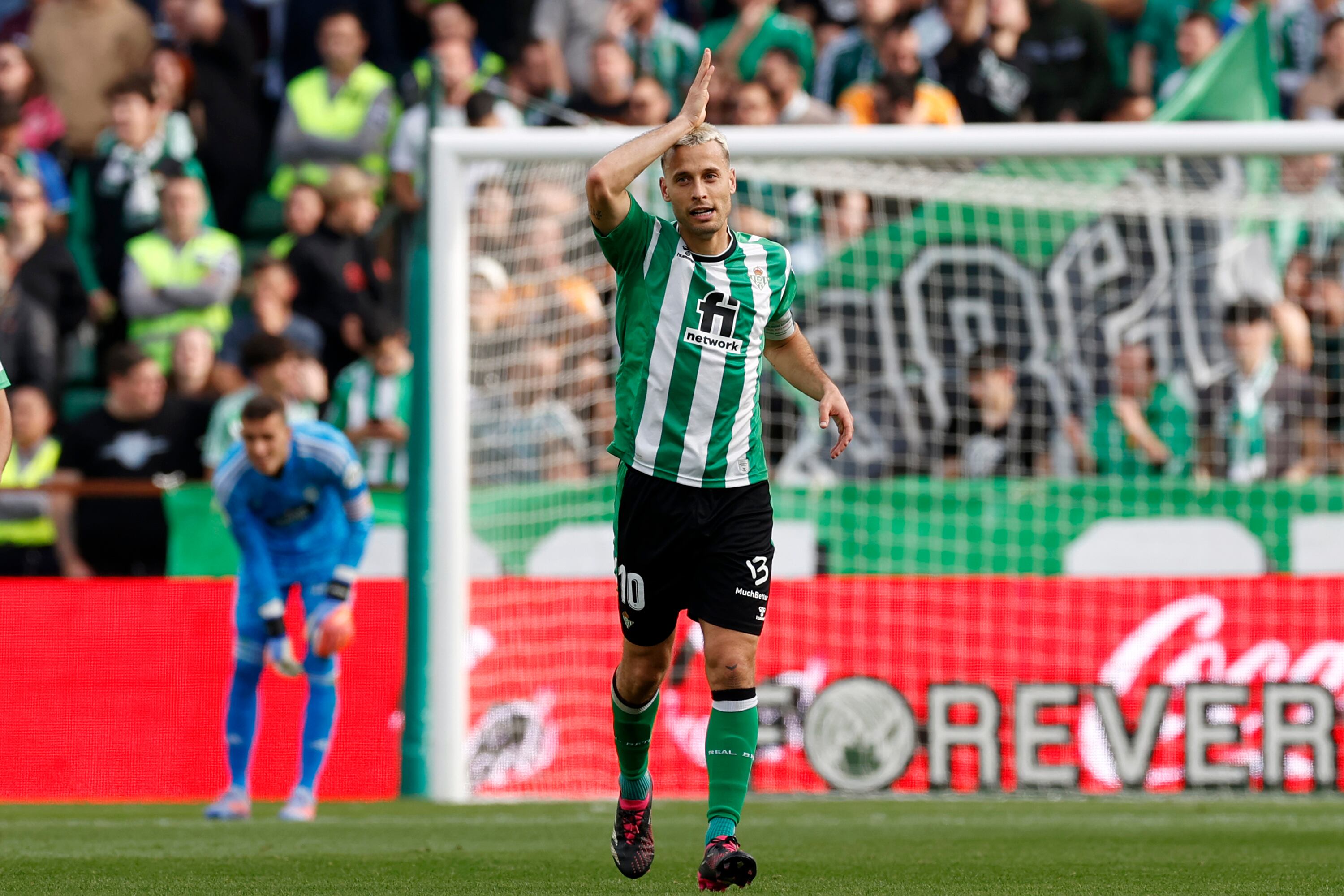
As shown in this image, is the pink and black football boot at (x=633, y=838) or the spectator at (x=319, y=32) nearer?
the pink and black football boot at (x=633, y=838)

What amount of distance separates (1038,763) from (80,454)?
5.82m

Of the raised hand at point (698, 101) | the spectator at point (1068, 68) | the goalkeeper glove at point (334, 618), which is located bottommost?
the goalkeeper glove at point (334, 618)

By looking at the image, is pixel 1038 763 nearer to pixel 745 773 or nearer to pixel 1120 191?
pixel 1120 191

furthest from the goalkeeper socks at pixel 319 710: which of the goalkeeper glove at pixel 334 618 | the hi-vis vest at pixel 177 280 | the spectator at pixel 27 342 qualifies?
the spectator at pixel 27 342

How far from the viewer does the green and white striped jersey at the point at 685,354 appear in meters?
5.37

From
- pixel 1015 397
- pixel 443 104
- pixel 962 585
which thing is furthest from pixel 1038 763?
pixel 443 104

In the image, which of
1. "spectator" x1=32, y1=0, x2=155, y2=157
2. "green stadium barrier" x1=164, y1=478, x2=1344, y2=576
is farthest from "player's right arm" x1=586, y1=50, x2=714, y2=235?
"spectator" x1=32, y1=0, x2=155, y2=157

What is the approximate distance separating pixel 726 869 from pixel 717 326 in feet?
4.91

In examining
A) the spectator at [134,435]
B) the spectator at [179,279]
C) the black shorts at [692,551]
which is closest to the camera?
the black shorts at [692,551]

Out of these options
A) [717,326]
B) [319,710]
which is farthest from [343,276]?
[717,326]

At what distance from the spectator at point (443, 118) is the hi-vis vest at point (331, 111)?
303mm

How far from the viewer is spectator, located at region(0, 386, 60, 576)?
10977 millimetres

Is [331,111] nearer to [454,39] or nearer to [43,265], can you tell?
[454,39]

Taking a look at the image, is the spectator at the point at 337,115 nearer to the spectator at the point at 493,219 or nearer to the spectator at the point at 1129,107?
the spectator at the point at 493,219
